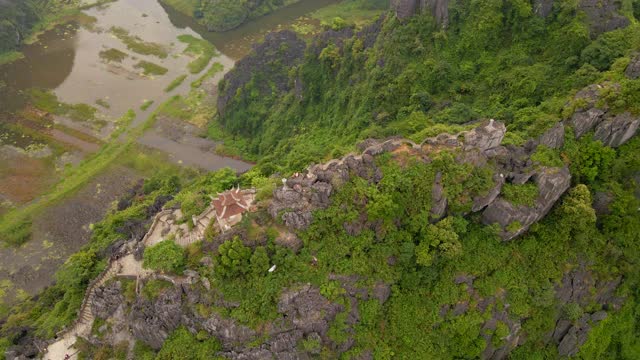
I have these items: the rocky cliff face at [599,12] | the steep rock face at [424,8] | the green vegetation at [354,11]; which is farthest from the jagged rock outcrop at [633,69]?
the green vegetation at [354,11]

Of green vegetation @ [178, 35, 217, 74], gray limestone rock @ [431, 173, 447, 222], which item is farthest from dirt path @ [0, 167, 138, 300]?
gray limestone rock @ [431, 173, 447, 222]

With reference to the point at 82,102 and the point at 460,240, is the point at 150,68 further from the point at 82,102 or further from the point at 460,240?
the point at 460,240

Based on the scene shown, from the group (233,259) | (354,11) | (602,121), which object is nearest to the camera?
(233,259)

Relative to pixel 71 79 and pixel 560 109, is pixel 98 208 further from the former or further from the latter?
pixel 560 109

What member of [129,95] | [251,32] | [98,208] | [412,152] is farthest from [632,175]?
[251,32]

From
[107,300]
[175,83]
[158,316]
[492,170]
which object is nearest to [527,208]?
[492,170]

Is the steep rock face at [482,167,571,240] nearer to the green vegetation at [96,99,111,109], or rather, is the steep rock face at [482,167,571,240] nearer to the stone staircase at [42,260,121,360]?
the stone staircase at [42,260,121,360]
